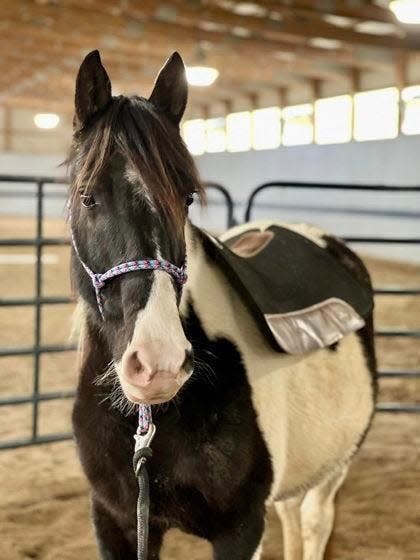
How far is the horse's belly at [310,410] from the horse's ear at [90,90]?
62cm

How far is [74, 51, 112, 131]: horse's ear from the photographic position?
1248 millimetres

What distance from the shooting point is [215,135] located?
725 inches

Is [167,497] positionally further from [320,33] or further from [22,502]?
[320,33]

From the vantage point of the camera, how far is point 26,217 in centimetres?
1856

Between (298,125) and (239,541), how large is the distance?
45.0ft

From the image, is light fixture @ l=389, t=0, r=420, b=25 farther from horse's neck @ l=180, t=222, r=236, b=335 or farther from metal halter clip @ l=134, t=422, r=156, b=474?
metal halter clip @ l=134, t=422, r=156, b=474

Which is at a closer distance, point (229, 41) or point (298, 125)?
point (229, 41)

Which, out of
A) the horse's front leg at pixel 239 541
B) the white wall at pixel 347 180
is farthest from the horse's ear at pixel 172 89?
the white wall at pixel 347 180

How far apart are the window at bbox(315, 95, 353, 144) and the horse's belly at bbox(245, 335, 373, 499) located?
36.5 ft

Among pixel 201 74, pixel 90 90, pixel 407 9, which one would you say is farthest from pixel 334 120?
pixel 90 90

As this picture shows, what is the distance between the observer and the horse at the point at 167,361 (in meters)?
1.15

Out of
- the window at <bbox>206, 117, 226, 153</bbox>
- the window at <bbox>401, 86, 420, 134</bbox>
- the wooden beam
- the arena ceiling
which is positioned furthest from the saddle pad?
the window at <bbox>206, 117, 226, 153</bbox>

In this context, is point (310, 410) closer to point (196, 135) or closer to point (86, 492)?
point (86, 492)

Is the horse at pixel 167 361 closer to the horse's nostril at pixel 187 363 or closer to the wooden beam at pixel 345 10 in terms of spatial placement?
the horse's nostril at pixel 187 363
